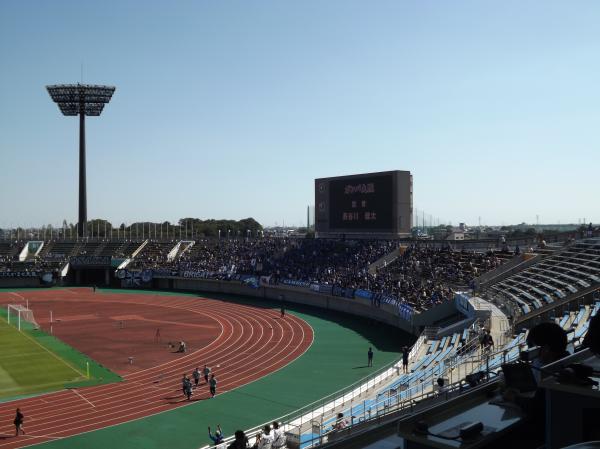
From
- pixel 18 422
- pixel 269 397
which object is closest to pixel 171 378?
pixel 269 397

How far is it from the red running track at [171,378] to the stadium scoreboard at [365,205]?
37.9 feet

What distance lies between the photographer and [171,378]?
26.0 meters

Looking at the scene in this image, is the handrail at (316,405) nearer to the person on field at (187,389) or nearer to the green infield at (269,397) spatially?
the green infield at (269,397)

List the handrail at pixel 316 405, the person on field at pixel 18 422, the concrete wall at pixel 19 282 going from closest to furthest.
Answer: the handrail at pixel 316 405, the person on field at pixel 18 422, the concrete wall at pixel 19 282

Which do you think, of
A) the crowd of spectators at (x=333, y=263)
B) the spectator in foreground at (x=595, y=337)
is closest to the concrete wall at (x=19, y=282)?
the crowd of spectators at (x=333, y=263)

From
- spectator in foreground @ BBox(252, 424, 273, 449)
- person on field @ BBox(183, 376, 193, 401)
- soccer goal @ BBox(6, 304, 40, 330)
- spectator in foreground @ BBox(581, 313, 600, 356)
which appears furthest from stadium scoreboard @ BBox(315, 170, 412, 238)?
spectator in foreground @ BBox(581, 313, 600, 356)

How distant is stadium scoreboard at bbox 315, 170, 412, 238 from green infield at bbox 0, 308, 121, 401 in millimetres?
26852

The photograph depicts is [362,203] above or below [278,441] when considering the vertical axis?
above

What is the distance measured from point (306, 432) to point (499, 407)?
13017mm

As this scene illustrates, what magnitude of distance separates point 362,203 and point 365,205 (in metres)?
0.37

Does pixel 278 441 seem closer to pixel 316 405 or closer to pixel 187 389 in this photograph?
pixel 316 405

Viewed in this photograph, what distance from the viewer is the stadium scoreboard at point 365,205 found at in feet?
159

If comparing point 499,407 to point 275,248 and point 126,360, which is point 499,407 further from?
point 275,248

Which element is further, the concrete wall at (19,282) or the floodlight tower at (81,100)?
the floodlight tower at (81,100)
